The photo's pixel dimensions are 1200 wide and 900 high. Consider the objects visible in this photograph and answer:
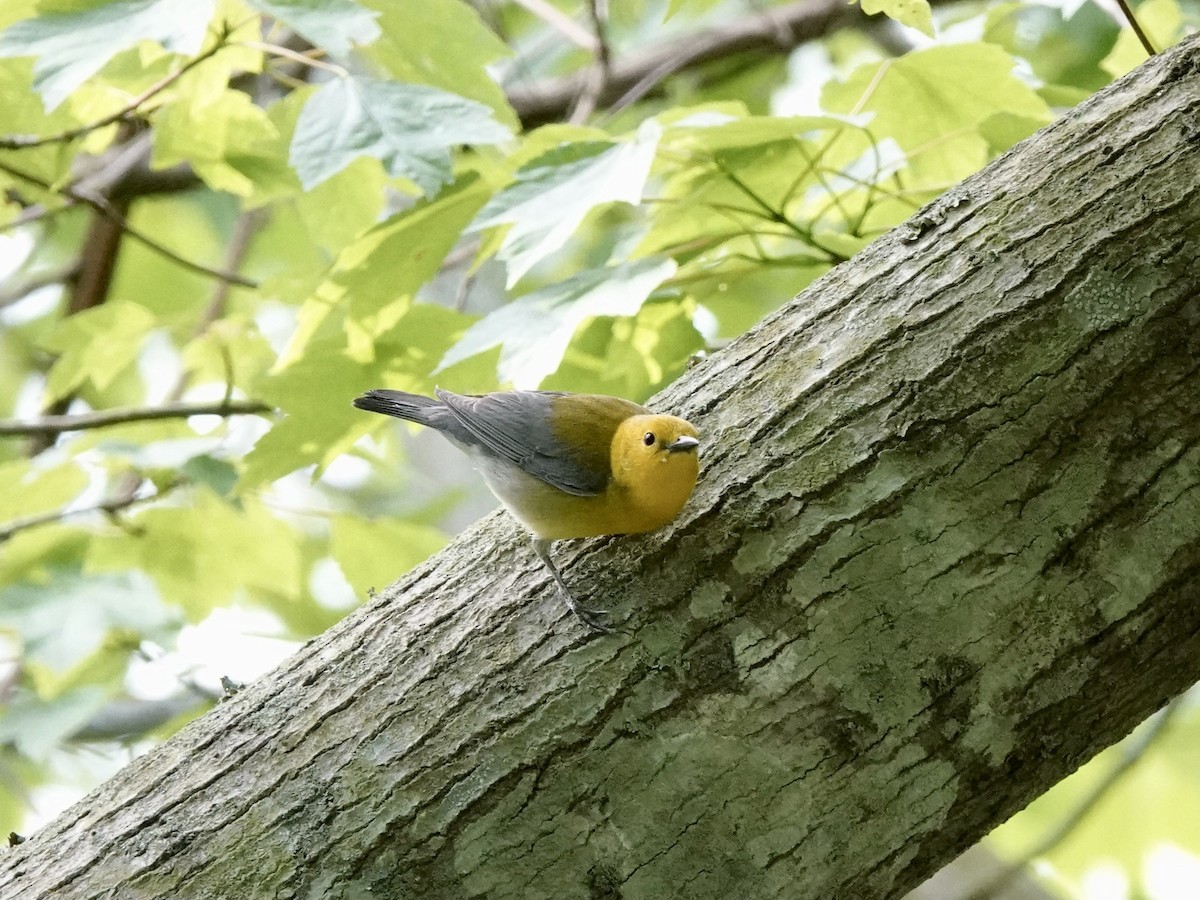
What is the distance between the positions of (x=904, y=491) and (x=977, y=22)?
1.80m

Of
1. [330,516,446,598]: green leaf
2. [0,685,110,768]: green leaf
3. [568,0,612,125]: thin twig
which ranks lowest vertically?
[330,516,446,598]: green leaf

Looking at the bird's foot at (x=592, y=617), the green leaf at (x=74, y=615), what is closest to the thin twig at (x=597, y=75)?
the green leaf at (x=74, y=615)

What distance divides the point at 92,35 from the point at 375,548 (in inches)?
61.4

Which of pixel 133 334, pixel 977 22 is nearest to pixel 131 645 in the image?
pixel 133 334

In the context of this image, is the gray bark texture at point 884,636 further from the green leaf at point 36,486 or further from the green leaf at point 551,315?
the green leaf at point 36,486

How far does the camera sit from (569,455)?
2.22m

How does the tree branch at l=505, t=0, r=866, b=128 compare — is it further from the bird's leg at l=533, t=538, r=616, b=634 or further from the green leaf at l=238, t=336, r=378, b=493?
the bird's leg at l=533, t=538, r=616, b=634

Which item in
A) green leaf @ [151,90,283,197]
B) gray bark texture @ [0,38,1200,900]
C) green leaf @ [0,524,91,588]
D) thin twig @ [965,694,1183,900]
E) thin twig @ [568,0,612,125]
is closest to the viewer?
gray bark texture @ [0,38,1200,900]

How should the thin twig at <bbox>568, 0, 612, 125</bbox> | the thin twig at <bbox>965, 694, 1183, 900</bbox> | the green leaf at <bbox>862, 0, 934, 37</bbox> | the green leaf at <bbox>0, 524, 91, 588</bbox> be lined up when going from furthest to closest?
the thin twig at <bbox>568, 0, 612, 125</bbox> < the green leaf at <bbox>0, 524, 91, 588</bbox> < the thin twig at <bbox>965, 694, 1183, 900</bbox> < the green leaf at <bbox>862, 0, 934, 37</bbox>

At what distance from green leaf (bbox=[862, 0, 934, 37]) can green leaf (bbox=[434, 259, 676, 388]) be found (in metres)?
0.57

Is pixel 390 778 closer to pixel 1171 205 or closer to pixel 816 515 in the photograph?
pixel 816 515

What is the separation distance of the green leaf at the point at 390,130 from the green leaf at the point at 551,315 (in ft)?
0.95

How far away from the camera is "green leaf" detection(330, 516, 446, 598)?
3.17 metres

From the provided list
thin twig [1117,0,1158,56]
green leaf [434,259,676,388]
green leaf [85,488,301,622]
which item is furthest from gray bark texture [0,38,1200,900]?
green leaf [85,488,301,622]
